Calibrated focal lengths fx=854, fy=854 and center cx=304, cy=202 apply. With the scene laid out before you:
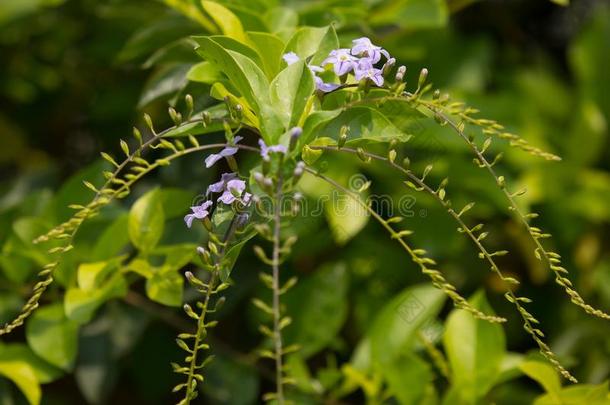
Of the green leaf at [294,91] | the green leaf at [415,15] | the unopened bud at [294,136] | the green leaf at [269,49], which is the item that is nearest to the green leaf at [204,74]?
the green leaf at [269,49]

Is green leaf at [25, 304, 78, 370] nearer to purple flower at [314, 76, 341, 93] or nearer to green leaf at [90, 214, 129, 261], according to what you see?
green leaf at [90, 214, 129, 261]

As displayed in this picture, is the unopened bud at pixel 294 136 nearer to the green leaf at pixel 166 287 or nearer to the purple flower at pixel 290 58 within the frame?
the purple flower at pixel 290 58

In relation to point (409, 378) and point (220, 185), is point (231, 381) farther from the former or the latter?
point (220, 185)

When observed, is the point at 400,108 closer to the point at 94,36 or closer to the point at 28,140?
the point at 94,36

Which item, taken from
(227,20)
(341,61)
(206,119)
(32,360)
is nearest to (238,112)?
(206,119)

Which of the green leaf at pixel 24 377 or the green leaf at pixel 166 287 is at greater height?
the green leaf at pixel 166 287
